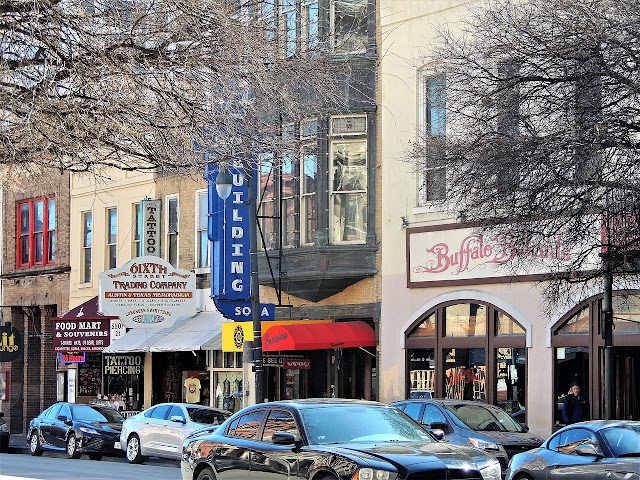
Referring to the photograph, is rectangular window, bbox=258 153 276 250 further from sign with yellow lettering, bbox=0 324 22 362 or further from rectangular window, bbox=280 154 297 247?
sign with yellow lettering, bbox=0 324 22 362

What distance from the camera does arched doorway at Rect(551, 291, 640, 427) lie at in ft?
69.2

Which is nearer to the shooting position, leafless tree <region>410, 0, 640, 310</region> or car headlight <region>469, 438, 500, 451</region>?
leafless tree <region>410, 0, 640, 310</region>

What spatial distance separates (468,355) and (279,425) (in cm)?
1216

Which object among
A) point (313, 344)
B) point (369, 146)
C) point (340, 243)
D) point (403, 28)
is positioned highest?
point (403, 28)

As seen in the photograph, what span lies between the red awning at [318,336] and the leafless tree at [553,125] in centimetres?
878

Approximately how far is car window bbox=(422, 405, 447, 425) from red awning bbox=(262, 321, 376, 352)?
6.86m

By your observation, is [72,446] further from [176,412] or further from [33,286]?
[33,286]

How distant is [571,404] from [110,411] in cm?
1181

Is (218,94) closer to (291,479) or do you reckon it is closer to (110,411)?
(291,479)

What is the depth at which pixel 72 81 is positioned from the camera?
497 inches

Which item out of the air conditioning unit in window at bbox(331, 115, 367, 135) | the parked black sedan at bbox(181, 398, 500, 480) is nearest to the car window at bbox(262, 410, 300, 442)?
the parked black sedan at bbox(181, 398, 500, 480)

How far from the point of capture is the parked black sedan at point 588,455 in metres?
→ 13.1

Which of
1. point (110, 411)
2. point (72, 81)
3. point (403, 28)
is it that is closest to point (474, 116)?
point (72, 81)

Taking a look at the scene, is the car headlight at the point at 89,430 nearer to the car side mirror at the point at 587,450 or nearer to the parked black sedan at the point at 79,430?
the parked black sedan at the point at 79,430
